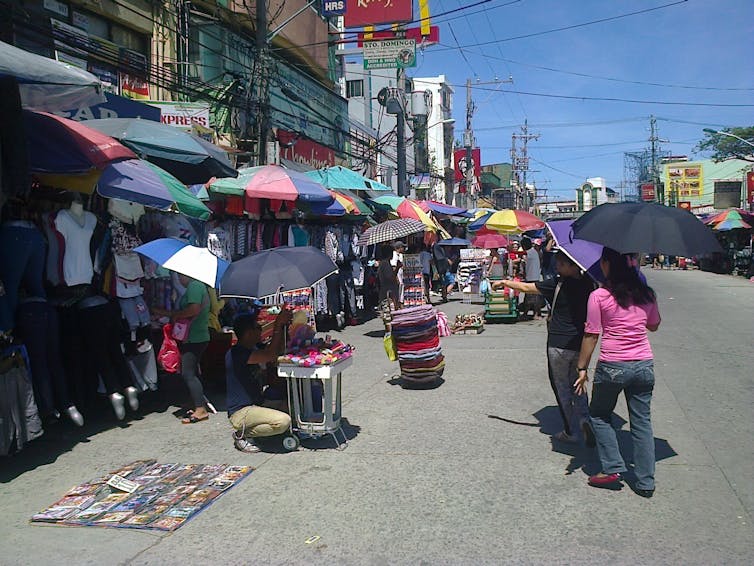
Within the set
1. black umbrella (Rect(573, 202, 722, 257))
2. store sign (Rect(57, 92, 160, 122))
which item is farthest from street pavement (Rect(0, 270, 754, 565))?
store sign (Rect(57, 92, 160, 122))

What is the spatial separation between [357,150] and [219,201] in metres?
20.9

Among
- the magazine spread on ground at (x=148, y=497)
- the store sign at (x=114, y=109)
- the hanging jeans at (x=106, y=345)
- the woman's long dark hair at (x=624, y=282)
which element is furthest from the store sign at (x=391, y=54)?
the magazine spread on ground at (x=148, y=497)

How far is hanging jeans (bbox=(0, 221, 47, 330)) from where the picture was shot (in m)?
5.68

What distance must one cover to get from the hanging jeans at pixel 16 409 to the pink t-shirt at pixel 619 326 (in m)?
4.72

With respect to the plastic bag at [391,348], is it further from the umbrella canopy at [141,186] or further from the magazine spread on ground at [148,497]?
the magazine spread on ground at [148,497]

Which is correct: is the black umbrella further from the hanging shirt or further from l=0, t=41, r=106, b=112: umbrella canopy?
the hanging shirt

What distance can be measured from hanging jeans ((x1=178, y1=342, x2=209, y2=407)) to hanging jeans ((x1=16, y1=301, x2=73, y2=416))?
3.99 feet

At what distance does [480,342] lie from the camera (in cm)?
1200

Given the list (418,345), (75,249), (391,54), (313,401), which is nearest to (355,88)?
(391,54)

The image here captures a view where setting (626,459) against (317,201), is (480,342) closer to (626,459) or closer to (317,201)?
(317,201)

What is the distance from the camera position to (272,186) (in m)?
9.99

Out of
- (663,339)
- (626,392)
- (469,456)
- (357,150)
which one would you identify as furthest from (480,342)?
(357,150)

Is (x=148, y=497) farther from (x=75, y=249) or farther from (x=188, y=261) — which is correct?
(x=75, y=249)

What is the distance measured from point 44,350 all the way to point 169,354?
140 centimetres
